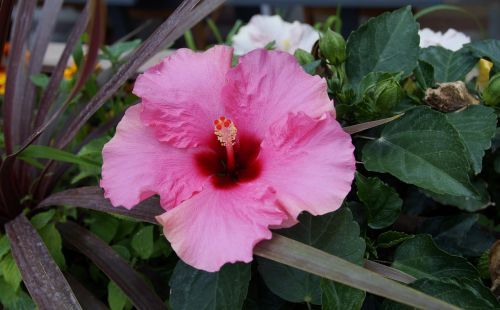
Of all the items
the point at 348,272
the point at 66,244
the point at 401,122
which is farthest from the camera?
the point at 66,244

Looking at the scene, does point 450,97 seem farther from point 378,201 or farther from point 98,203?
point 98,203

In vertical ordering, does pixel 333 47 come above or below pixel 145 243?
above

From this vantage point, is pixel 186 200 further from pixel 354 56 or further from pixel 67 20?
pixel 67 20

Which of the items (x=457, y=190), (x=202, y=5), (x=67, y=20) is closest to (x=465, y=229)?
(x=457, y=190)

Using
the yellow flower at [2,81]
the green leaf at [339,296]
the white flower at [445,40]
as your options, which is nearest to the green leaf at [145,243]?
the green leaf at [339,296]

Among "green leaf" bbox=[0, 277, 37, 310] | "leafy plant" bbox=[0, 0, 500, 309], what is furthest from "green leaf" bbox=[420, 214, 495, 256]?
"green leaf" bbox=[0, 277, 37, 310]

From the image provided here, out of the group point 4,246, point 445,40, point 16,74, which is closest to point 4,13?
point 16,74
